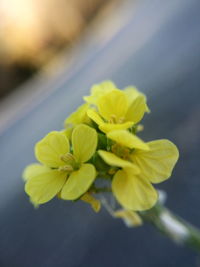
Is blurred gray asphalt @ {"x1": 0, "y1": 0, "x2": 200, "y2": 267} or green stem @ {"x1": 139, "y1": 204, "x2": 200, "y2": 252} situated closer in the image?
green stem @ {"x1": 139, "y1": 204, "x2": 200, "y2": 252}

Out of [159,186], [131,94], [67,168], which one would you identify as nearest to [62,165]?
[67,168]

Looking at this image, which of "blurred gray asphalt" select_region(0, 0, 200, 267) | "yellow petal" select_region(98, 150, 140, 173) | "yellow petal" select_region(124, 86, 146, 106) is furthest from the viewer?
"blurred gray asphalt" select_region(0, 0, 200, 267)

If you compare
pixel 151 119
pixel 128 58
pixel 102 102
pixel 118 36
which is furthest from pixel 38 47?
pixel 102 102

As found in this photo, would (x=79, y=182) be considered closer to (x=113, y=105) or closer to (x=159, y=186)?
(x=113, y=105)

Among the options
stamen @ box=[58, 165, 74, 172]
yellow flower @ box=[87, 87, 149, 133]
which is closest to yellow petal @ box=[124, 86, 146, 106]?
yellow flower @ box=[87, 87, 149, 133]

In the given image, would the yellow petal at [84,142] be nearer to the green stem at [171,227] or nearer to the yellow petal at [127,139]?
the yellow petal at [127,139]

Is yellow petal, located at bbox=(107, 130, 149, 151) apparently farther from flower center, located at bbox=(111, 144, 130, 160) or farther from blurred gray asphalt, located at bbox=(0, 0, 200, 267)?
blurred gray asphalt, located at bbox=(0, 0, 200, 267)

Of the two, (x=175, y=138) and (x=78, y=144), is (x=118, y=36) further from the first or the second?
(x=78, y=144)
